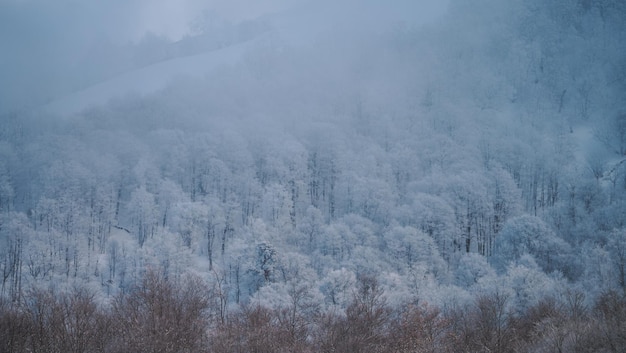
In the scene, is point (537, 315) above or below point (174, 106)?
below

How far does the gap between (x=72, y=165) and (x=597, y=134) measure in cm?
16372

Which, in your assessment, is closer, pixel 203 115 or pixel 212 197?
pixel 212 197

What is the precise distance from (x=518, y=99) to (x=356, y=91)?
73.4m

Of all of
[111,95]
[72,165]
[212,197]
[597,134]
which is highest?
[111,95]

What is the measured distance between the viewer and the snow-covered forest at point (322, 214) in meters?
30.5

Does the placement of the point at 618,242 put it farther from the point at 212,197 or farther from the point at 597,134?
the point at 597,134

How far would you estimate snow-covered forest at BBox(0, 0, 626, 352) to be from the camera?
3055cm

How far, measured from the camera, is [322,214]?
100125 mm

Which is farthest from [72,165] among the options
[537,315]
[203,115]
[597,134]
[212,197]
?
[597,134]

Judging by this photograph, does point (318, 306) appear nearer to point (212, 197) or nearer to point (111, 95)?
point (212, 197)

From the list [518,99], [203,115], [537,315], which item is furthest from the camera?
[518,99]

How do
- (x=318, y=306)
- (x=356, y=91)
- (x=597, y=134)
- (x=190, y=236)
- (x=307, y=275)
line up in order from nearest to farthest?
(x=318, y=306)
(x=307, y=275)
(x=190, y=236)
(x=597, y=134)
(x=356, y=91)

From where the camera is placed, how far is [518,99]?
6934 inches

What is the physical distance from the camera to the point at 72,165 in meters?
106
